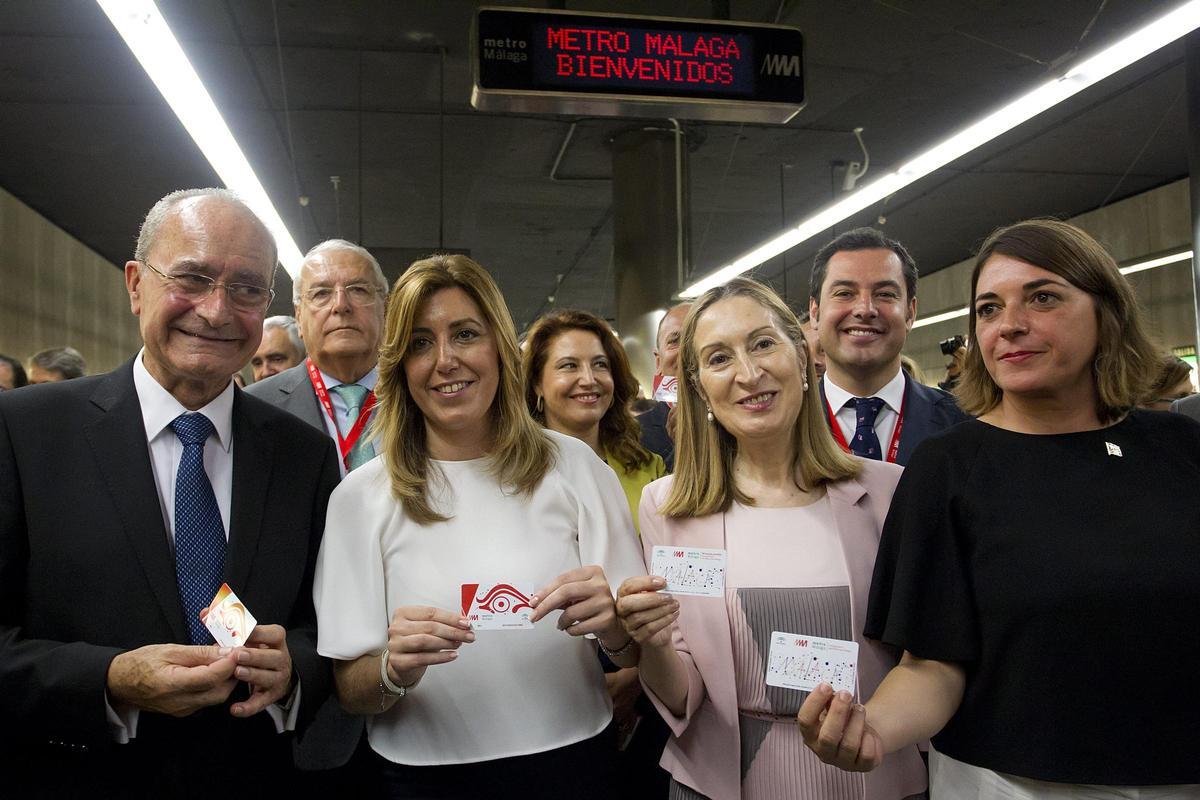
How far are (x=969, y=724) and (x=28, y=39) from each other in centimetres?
763

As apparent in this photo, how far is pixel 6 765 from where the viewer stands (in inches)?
62.9

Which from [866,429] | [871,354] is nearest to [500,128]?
[871,354]

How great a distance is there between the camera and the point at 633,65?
4004mm

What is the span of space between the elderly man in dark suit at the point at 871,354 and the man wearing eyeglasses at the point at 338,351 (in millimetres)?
1528

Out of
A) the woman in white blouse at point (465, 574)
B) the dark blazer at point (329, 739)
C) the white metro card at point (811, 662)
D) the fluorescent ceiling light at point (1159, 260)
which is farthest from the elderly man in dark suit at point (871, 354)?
the fluorescent ceiling light at point (1159, 260)

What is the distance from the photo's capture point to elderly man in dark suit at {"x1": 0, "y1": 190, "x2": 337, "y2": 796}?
4.99 ft

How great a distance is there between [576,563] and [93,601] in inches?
36.6

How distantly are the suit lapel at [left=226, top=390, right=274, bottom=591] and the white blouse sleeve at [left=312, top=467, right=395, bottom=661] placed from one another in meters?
0.15

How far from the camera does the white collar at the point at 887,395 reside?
281 centimetres

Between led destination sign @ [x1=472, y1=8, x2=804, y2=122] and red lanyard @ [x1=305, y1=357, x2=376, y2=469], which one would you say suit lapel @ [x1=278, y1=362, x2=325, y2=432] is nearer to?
red lanyard @ [x1=305, y1=357, x2=376, y2=469]

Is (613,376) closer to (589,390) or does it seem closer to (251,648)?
(589,390)

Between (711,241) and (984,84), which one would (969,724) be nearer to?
(984,84)

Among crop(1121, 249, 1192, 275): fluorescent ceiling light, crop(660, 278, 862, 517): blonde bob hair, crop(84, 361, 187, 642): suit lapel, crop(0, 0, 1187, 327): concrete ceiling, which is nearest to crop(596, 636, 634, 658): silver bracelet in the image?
crop(660, 278, 862, 517): blonde bob hair

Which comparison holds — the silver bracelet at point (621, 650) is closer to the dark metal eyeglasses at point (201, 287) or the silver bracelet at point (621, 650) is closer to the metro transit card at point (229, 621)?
the metro transit card at point (229, 621)
